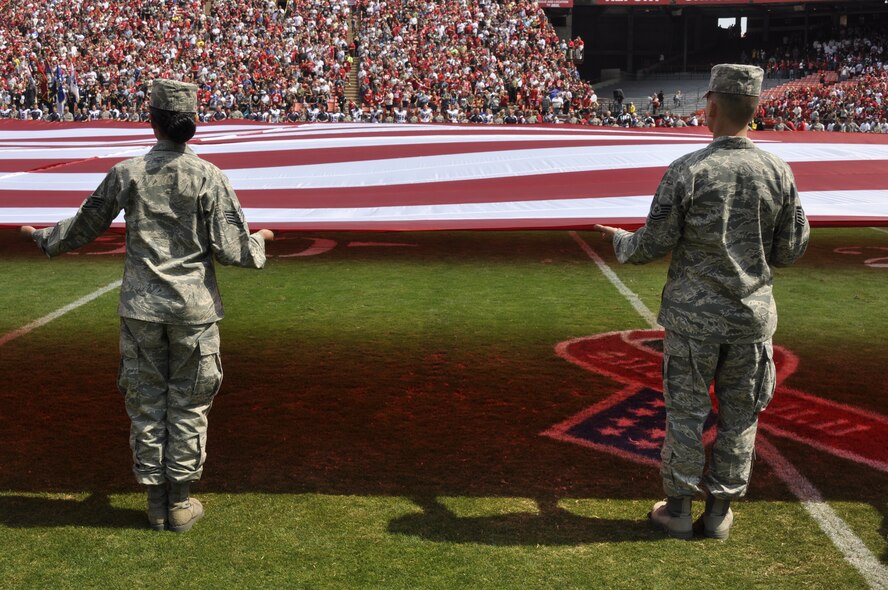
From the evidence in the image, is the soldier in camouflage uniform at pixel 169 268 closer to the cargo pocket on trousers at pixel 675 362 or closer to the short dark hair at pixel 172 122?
the short dark hair at pixel 172 122

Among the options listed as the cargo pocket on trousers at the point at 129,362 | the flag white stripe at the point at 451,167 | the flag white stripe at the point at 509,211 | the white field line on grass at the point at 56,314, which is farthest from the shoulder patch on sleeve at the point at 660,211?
the white field line on grass at the point at 56,314

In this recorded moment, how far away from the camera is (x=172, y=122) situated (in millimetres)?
3475

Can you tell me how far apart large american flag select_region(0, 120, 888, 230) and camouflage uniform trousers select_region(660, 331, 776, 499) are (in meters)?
1.00

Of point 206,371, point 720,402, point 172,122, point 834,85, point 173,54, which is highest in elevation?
point 173,54

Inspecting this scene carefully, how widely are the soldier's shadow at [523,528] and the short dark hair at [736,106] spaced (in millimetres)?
1686

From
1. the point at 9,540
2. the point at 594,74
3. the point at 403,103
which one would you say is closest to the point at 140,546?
the point at 9,540

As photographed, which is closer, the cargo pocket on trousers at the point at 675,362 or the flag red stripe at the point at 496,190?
the cargo pocket on trousers at the point at 675,362

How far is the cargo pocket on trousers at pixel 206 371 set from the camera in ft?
11.6

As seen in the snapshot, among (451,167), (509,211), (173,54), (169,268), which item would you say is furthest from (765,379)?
(173,54)

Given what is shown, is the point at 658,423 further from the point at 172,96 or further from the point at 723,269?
the point at 172,96

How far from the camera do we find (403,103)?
2944 cm

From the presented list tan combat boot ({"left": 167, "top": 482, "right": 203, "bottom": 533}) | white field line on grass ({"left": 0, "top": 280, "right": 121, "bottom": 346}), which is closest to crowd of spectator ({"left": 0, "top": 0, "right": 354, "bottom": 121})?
white field line on grass ({"left": 0, "top": 280, "right": 121, "bottom": 346})

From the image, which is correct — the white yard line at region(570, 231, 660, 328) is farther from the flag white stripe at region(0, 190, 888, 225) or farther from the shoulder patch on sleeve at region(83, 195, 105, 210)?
the shoulder patch on sleeve at region(83, 195, 105, 210)

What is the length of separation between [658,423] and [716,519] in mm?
1466
